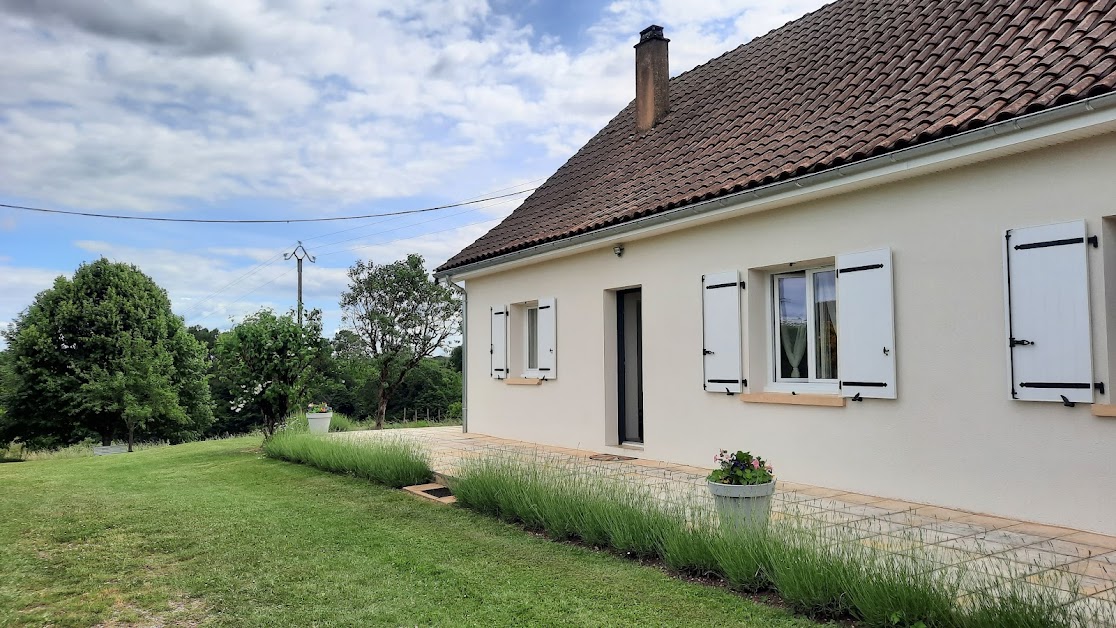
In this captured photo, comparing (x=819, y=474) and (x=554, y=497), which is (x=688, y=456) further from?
(x=554, y=497)

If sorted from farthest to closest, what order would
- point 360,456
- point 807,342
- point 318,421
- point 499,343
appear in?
1. point 318,421
2. point 499,343
3. point 360,456
4. point 807,342

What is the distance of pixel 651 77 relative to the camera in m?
11.7

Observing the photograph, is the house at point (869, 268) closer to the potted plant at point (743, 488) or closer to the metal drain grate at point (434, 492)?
the potted plant at point (743, 488)

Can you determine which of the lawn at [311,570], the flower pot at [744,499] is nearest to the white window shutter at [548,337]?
the lawn at [311,570]

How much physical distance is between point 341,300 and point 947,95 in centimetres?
2335

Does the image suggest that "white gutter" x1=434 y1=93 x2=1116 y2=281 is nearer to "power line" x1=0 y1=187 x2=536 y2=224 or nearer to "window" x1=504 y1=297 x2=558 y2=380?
"window" x1=504 y1=297 x2=558 y2=380

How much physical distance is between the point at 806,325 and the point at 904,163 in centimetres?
A: 203

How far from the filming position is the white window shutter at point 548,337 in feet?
35.6

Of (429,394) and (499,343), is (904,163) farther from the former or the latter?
(429,394)

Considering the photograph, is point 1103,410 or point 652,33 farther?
point 652,33

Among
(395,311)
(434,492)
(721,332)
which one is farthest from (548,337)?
(395,311)

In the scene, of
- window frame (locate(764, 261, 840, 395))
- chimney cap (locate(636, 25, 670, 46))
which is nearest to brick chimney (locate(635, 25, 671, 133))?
chimney cap (locate(636, 25, 670, 46))

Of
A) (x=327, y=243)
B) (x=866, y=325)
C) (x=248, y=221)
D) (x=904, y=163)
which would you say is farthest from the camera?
(x=327, y=243)

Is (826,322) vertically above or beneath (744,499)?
above
